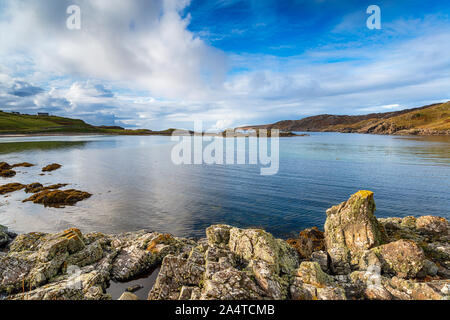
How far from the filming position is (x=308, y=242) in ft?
68.2

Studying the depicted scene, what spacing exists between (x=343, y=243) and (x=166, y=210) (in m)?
23.2

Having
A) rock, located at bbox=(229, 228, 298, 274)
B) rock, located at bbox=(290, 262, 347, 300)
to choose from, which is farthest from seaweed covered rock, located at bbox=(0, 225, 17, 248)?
rock, located at bbox=(290, 262, 347, 300)

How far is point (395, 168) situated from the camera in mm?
58812

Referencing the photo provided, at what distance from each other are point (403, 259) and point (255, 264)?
381 inches

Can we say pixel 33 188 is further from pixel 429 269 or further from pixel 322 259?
pixel 429 269

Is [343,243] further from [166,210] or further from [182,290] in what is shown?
[166,210]

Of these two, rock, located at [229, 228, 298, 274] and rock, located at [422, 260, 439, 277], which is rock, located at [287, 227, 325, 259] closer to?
rock, located at [229, 228, 298, 274]

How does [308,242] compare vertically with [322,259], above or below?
below

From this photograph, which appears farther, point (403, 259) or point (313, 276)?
point (403, 259)

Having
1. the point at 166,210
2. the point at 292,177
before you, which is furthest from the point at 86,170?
the point at 292,177

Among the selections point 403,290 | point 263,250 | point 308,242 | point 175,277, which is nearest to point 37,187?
point 175,277

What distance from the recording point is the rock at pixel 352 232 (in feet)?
56.4

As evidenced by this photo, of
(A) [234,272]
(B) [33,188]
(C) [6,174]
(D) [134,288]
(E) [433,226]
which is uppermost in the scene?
(C) [6,174]

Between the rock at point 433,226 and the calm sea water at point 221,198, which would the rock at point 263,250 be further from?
the rock at point 433,226
